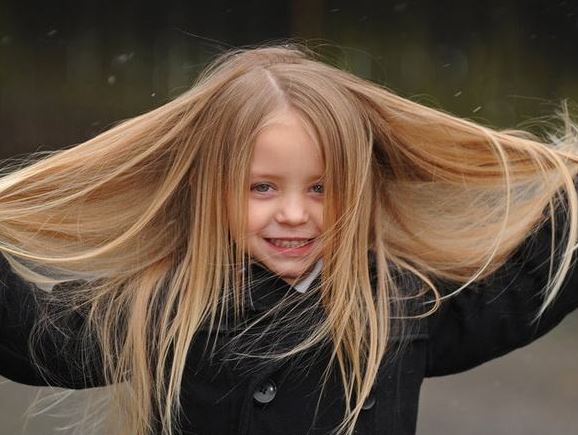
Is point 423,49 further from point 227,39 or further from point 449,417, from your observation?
point 449,417

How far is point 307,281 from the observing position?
248 centimetres

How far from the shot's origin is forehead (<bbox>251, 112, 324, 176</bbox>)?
236 centimetres

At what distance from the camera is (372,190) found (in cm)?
255

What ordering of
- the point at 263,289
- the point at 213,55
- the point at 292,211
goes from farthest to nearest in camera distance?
the point at 213,55
the point at 263,289
the point at 292,211

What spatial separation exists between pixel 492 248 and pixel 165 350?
2.17ft

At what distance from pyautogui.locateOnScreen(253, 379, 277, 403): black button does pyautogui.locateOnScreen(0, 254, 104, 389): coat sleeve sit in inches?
11.8

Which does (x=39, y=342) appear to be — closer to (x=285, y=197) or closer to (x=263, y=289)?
(x=263, y=289)

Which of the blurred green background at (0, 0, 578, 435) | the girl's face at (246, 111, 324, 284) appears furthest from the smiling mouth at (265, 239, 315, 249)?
the blurred green background at (0, 0, 578, 435)

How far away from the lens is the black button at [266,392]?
2.40m

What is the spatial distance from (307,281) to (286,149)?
0.88 ft

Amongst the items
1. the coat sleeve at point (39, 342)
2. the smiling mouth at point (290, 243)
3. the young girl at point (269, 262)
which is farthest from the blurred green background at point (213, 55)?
the smiling mouth at point (290, 243)

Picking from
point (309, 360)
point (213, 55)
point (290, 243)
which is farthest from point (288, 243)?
point (213, 55)

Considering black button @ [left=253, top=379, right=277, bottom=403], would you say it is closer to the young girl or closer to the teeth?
the young girl

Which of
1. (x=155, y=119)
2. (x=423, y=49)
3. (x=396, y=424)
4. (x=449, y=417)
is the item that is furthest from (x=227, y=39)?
(x=396, y=424)
